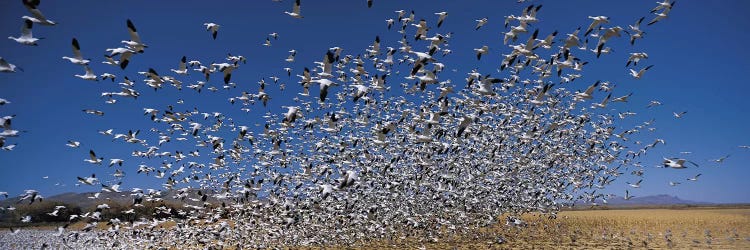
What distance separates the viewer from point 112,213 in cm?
6719

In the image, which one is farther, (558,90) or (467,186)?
(467,186)

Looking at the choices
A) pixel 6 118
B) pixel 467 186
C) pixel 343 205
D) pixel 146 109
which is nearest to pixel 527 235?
pixel 467 186

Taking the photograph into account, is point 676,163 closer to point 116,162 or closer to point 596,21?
point 596,21

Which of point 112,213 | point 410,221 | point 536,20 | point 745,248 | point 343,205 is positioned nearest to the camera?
→ point 536,20

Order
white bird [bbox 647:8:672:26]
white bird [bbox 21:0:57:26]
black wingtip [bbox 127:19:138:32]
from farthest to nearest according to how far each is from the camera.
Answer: white bird [bbox 647:8:672:26] → black wingtip [bbox 127:19:138:32] → white bird [bbox 21:0:57:26]

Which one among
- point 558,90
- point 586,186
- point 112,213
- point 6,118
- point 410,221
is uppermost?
point 558,90

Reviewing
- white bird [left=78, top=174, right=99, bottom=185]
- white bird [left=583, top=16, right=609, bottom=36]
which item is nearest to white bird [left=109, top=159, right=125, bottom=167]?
white bird [left=78, top=174, right=99, bottom=185]

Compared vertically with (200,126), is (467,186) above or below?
below

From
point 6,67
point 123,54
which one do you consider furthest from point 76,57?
point 6,67

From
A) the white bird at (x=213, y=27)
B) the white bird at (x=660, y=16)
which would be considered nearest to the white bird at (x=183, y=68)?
the white bird at (x=213, y=27)

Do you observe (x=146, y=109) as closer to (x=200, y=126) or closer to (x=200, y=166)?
(x=200, y=126)

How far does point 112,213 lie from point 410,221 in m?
60.5

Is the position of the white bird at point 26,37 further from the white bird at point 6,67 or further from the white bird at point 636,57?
the white bird at point 636,57

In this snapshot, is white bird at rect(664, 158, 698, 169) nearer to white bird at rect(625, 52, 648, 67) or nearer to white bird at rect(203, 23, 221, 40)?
white bird at rect(625, 52, 648, 67)
